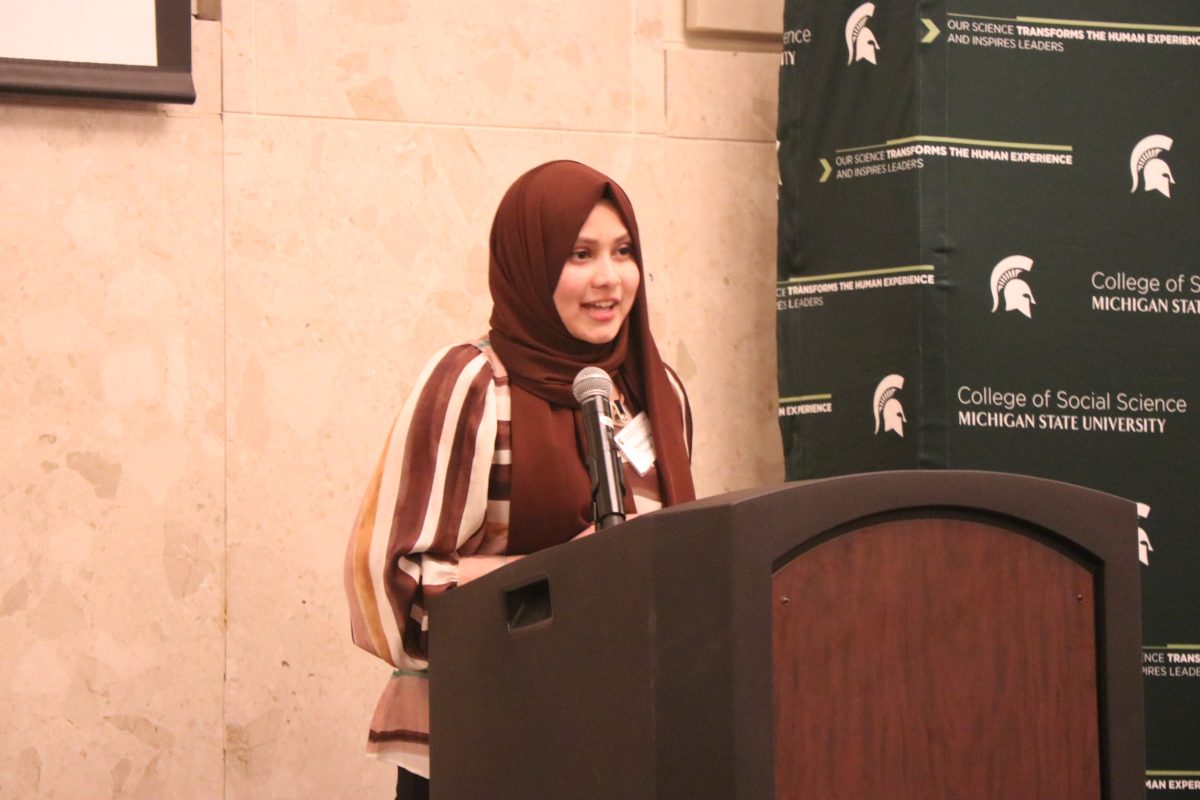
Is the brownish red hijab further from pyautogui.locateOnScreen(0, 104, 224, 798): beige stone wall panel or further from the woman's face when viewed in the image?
pyautogui.locateOnScreen(0, 104, 224, 798): beige stone wall panel

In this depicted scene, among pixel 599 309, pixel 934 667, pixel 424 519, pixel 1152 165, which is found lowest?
pixel 934 667

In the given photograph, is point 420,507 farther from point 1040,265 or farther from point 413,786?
point 1040,265

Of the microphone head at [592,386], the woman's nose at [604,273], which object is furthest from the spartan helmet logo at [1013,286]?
the microphone head at [592,386]

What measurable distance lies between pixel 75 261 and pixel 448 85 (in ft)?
2.92

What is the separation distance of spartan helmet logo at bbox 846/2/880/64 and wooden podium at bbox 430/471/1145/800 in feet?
5.80

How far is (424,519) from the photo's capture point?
1.67m

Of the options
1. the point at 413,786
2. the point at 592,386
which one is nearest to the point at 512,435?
the point at 592,386

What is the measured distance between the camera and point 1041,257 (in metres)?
2.75

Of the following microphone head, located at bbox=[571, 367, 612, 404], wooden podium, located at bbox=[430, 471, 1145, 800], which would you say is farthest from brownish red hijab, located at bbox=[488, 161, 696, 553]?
wooden podium, located at bbox=[430, 471, 1145, 800]

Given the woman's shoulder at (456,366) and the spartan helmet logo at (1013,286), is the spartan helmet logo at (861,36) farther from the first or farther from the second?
the woman's shoulder at (456,366)

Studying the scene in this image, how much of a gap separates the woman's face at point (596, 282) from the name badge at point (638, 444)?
13 cm

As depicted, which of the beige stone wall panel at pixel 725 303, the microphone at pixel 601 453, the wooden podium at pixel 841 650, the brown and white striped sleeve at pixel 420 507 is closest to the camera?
the wooden podium at pixel 841 650

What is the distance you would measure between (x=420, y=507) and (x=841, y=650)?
72cm

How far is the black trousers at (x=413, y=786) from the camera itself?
5.90ft
